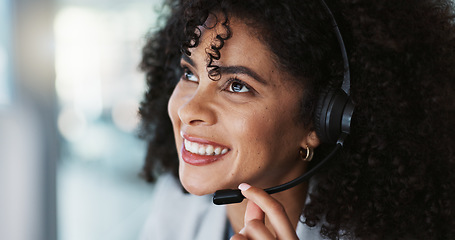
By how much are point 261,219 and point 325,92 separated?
35 centimetres

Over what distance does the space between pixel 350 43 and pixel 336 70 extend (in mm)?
80

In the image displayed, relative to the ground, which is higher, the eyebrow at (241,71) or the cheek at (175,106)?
the eyebrow at (241,71)

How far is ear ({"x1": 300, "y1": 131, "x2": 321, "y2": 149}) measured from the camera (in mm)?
1120

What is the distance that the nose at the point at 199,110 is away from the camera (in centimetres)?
103

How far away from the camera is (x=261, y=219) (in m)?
0.96

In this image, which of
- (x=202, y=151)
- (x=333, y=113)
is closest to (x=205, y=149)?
(x=202, y=151)

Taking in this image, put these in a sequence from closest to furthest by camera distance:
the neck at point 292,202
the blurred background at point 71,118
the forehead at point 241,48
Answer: the forehead at point 241,48
the neck at point 292,202
the blurred background at point 71,118

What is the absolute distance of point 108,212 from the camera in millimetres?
2676

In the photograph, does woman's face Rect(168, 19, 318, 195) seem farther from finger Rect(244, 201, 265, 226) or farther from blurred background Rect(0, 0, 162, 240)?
blurred background Rect(0, 0, 162, 240)

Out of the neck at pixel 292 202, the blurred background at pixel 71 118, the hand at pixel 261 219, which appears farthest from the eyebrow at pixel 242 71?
the blurred background at pixel 71 118

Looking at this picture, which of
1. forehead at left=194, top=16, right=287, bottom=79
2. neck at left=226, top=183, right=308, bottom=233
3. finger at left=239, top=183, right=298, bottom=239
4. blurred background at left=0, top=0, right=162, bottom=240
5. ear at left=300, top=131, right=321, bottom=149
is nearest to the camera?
finger at left=239, top=183, right=298, bottom=239

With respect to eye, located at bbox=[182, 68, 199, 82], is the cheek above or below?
below

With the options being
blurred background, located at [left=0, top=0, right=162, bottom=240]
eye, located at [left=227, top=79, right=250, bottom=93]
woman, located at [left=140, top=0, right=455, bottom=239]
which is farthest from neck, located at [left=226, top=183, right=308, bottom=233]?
blurred background, located at [left=0, top=0, right=162, bottom=240]

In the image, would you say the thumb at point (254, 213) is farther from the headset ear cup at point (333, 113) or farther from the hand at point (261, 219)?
the headset ear cup at point (333, 113)
